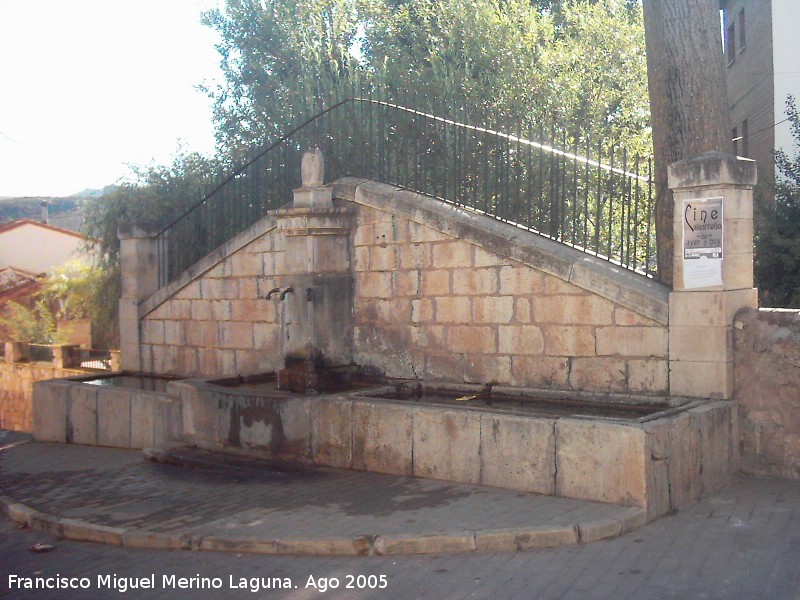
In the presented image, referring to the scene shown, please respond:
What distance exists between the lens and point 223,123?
1916 centimetres

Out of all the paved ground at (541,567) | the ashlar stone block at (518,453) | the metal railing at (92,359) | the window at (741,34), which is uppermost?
the window at (741,34)

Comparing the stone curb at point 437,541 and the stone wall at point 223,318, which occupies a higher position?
the stone wall at point 223,318

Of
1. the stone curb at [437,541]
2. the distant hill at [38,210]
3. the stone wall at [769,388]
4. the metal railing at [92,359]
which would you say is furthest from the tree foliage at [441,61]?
the distant hill at [38,210]

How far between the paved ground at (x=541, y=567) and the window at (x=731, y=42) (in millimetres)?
18918

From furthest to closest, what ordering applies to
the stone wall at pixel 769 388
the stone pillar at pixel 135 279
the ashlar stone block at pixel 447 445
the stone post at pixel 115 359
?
the stone post at pixel 115 359 < the stone pillar at pixel 135 279 < the ashlar stone block at pixel 447 445 < the stone wall at pixel 769 388

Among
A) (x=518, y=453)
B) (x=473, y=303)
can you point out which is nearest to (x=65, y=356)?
(x=473, y=303)

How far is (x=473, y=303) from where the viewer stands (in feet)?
30.8

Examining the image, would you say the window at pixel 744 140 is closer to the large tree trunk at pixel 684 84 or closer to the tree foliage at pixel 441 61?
the tree foliage at pixel 441 61

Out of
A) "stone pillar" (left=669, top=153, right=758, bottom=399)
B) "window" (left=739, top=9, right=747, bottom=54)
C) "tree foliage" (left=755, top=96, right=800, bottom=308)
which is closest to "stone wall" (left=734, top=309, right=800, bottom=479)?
"stone pillar" (left=669, top=153, right=758, bottom=399)

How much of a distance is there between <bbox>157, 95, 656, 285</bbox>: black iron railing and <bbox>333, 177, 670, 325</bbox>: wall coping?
0.33 meters

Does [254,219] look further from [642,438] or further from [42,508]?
[642,438]

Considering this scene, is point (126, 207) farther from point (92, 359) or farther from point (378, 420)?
point (378, 420)

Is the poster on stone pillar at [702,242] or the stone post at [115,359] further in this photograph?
the stone post at [115,359]

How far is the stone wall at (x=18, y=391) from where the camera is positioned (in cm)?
2094
